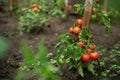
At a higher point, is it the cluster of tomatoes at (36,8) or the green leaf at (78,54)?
the cluster of tomatoes at (36,8)

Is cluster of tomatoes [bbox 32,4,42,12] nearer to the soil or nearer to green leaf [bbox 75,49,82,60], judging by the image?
the soil

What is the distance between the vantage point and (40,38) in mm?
5875

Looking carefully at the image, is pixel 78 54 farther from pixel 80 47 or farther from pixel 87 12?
pixel 87 12

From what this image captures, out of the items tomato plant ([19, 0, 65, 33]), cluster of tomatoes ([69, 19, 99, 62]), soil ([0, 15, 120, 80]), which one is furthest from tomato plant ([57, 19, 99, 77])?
tomato plant ([19, 0, 65, 33])

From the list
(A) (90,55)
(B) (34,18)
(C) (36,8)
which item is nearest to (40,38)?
(B) (34,18)

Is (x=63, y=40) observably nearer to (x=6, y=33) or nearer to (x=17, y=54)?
(x=17, y=54)

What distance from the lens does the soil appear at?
3959 mm

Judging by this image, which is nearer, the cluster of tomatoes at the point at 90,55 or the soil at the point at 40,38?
the cluster of tomatoes at the point at 90,55

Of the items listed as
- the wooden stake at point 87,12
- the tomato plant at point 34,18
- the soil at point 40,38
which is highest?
the wooden stake at point 87,12

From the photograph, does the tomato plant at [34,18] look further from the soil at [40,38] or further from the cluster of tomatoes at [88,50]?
the cluster of tomatoes at [88,50]

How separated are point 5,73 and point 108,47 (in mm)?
2324

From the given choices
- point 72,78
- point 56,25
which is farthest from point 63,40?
point 56,25

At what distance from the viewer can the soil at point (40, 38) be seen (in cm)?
396

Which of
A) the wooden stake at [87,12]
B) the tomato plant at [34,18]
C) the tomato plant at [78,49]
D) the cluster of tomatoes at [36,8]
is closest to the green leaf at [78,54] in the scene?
the tomato plant at [78,49]
